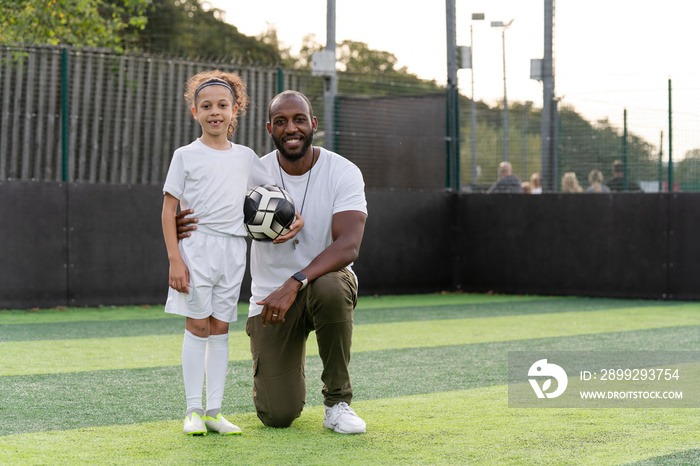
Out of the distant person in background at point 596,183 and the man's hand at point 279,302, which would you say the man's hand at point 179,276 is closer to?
the man's hand at point 279,302

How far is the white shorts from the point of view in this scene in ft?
13.7

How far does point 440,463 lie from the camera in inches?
143

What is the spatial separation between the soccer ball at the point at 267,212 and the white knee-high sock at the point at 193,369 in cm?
56

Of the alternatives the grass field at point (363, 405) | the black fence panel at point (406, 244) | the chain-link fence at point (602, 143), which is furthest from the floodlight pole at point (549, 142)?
the grass field at point (363, 405)

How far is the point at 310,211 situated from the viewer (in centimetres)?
451

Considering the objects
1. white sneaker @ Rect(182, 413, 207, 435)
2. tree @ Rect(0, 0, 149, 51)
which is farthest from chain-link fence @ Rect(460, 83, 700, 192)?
white sneaker @ Rect(182, 413, 207, 435)

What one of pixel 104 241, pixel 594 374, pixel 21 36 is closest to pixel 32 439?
pixel 594 374

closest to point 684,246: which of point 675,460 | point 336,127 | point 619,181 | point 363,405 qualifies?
point 619,181

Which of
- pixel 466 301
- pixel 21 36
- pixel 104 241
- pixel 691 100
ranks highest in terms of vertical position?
pixel 21 36

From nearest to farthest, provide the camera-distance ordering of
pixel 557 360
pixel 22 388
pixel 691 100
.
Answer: pixel 22 388
pixel 557 360
pixel 691 100

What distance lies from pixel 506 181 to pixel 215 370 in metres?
9.65

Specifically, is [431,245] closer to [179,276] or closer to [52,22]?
[52,22]

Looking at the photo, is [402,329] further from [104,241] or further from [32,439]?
[32,439]

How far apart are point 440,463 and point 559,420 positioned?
1091 millimetres
